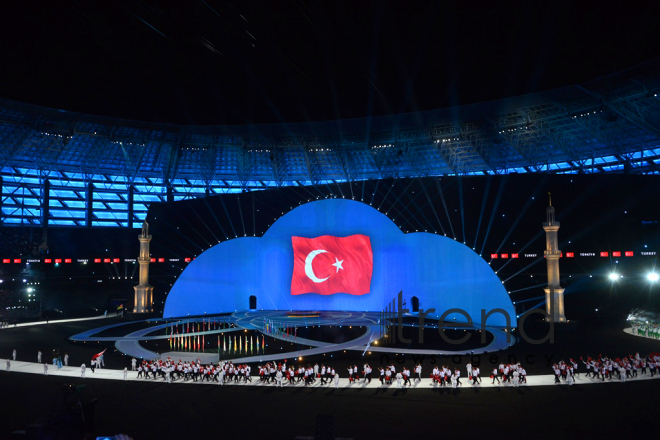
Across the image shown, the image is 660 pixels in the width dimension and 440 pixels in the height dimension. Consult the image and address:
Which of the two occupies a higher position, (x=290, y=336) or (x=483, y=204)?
(x=483, y=204)

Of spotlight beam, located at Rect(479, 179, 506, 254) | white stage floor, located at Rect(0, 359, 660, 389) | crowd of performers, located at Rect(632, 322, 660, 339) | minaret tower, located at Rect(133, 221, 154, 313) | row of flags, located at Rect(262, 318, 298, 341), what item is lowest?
white stage floor, located at Rect(0, 359, 660, 389)

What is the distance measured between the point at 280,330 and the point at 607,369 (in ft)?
71.8

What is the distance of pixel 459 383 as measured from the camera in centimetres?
2139

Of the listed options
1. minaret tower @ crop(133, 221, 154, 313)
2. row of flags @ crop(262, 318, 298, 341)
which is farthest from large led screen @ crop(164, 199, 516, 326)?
row of flags @ crop(262, 318, 298, 341)

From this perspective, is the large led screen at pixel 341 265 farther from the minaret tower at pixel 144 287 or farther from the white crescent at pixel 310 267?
the minaret tower at pixel 144 287

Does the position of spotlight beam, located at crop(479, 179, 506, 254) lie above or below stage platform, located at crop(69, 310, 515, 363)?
above

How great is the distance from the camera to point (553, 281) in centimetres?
3222

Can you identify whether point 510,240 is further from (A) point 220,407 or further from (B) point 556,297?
(A) point 220,407

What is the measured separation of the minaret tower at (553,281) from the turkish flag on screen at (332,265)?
55.7 feet

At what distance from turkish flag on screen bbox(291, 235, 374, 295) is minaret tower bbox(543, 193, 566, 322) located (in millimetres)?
16987

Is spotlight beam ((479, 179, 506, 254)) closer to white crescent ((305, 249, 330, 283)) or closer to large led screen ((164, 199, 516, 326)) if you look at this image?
large led screen ((164, 199, 516, 326))

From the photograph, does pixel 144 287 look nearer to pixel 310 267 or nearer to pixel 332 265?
pixel 310 267

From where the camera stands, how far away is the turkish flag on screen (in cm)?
4597

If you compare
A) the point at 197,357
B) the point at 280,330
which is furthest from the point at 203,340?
the point at 197,357
